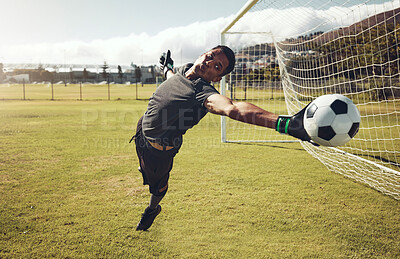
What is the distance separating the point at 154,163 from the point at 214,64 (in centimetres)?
135

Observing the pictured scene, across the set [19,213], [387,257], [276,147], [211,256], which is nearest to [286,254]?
[211,256]

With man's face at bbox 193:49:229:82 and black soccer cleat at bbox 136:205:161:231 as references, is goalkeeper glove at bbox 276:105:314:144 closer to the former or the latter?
man's face at bbox 193:49:229:82

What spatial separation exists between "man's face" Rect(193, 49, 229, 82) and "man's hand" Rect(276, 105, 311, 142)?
1112 mm

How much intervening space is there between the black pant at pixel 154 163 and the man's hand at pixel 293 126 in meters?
1.58

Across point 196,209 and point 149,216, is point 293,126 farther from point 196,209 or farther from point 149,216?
point 196,209

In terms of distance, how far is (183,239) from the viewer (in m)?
3.29

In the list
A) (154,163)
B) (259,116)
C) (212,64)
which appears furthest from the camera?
(154,163)

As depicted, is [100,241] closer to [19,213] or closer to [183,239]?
[183,239]

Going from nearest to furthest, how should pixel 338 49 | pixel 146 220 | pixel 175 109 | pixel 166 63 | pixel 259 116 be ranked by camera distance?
1. pixel 259 116
2. pixel 175 109
3. pixel 146 220
4. pixel 166 63
5. pixel 338 49

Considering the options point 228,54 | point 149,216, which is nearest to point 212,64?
point 228,54

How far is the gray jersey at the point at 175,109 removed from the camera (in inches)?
96.3

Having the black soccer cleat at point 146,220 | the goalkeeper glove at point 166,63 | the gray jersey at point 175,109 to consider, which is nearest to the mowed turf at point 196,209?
the black soccer cleat at point 146,220

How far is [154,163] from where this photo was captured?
3.35 m

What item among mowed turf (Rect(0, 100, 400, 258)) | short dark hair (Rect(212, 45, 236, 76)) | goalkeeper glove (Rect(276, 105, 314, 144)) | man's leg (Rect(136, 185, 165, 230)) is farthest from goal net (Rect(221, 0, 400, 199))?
man's leg (Rect(136, 185, 165, 230))
